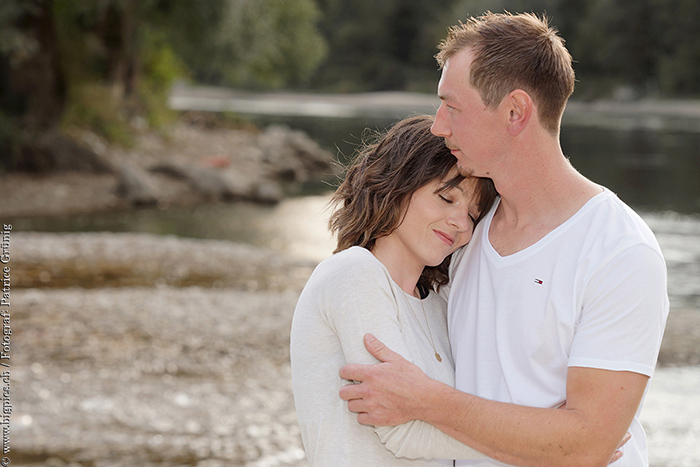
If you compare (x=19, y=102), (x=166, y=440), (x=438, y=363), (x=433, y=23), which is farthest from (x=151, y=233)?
(x=433, y=23)

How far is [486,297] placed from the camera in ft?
7.32

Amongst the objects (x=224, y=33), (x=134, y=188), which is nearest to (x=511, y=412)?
(x=134, y=188)

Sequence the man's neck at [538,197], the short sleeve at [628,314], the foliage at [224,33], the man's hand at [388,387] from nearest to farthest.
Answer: the short sleeve at [628,314], the man's hand at [388,387], the man's neck at [538,197], the foliage at [224,33]

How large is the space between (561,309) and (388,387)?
48cm

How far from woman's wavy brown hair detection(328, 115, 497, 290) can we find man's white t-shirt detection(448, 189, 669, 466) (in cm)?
24

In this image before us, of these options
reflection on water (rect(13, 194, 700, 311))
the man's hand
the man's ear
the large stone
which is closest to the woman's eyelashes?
the man's ear

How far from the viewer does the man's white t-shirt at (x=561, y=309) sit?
187 cm

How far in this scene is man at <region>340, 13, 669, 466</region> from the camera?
189 cm

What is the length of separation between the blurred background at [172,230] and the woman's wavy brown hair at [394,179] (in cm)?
68

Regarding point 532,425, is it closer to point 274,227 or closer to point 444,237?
point 444,237

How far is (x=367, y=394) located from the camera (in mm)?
2010

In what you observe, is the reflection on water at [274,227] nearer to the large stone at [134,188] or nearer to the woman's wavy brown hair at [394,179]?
the large stone at [134,188]

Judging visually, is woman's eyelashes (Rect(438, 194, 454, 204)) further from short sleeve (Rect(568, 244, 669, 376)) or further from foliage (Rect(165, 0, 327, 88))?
foliage (Rect(165, 0, 327, 88))

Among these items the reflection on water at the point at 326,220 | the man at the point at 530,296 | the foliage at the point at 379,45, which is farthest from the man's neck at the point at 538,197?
the foliage at the point at 379,45
